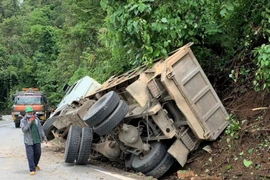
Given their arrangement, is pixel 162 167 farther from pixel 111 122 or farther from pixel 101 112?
pixel 101 112

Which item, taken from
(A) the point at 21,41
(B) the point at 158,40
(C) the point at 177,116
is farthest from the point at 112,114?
(A) the point at 21,41

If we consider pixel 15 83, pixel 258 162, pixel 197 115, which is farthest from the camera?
pixel 15 83

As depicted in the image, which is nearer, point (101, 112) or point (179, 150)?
point (101, 112)

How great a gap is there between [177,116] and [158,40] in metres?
1.89

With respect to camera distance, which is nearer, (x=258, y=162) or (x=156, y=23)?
(x=258, y=162)

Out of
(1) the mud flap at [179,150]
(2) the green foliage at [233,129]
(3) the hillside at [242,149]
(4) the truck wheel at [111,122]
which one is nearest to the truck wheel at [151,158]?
(1) the mud flap at [179,150]

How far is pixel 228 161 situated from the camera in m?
7.00

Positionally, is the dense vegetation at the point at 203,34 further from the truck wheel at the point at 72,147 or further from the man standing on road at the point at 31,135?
the man standing on road at the point at 31,135

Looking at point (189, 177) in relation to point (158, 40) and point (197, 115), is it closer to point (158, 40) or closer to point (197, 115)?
point (197, 115)

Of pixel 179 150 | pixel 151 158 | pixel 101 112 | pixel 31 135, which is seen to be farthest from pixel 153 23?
pixel 31 135

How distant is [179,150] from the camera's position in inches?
298

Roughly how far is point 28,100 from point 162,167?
1720 cm

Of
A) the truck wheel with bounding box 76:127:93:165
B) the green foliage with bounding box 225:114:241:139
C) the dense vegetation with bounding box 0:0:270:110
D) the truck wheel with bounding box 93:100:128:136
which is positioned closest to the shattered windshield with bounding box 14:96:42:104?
the dense vegetation with bounding box 0:0:270:110

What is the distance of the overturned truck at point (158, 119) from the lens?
24.3 ft
